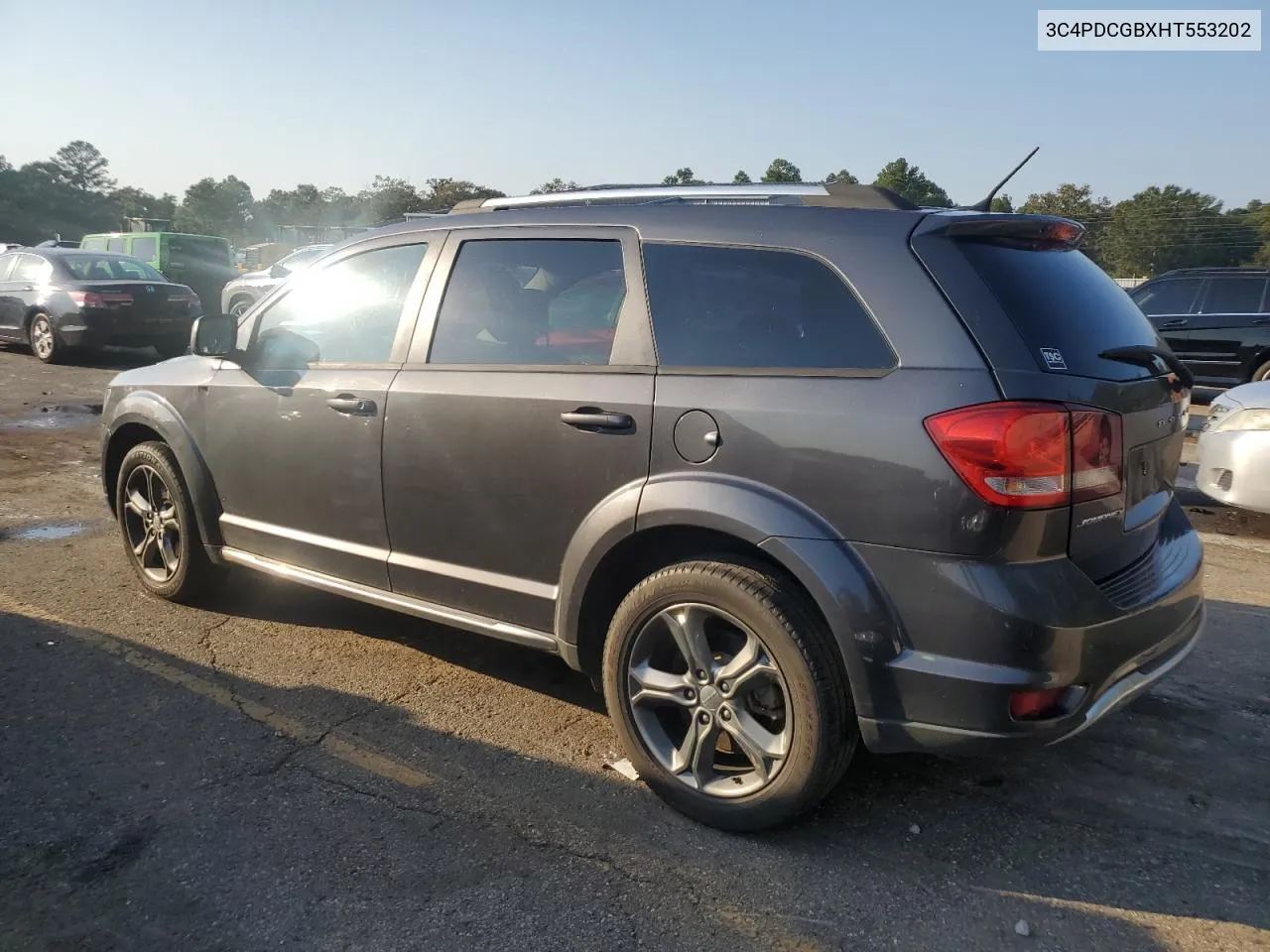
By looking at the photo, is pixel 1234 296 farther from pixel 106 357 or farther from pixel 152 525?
pixel 106 357

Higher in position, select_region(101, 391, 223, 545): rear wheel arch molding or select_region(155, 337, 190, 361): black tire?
select_region(155, 337, 190, 361): black tire

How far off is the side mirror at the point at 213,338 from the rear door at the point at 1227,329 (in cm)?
1122

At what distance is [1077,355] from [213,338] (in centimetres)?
344

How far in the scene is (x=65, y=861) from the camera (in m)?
2.69

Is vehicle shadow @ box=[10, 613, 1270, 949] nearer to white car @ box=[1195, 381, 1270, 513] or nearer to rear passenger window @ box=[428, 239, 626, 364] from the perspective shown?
rear passenger window @ box=[428, 239, 626, 364]

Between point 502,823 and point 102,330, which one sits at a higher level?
point 102,330

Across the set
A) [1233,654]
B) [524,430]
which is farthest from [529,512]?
[1233,654]

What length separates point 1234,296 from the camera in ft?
38.6

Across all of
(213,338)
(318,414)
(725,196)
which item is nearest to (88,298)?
(213,338)

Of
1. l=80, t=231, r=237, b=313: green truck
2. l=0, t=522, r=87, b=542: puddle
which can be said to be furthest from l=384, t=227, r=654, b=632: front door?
l=80, t=231, r=237, b=313: green truck

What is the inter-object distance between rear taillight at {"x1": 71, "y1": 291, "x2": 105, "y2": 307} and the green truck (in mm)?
5936

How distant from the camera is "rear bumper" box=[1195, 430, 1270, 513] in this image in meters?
5.92

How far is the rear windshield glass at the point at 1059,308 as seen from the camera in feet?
8.54

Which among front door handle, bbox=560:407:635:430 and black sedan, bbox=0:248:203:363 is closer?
front door handle, bbox=560:407:635:430
